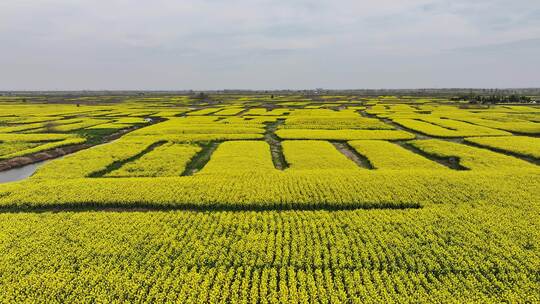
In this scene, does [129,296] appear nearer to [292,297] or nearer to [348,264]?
[292,297]

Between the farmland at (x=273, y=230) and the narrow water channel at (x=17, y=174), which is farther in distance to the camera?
the narrow water channel at (x=17, y=174)

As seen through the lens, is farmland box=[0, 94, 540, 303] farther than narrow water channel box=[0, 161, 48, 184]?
No

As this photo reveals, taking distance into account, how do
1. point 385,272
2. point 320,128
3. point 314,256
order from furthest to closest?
1. point 320,128
2. point 314,256
3. point 385,272

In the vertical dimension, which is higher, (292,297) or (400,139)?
(400,139)

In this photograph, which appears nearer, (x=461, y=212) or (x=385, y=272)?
(x=385, y=272)

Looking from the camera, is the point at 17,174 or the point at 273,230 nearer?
the point at 273,230

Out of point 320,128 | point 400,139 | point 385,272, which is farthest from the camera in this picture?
point 320,128

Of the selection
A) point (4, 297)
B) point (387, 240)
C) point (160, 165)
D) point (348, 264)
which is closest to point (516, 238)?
point (387, 240)
